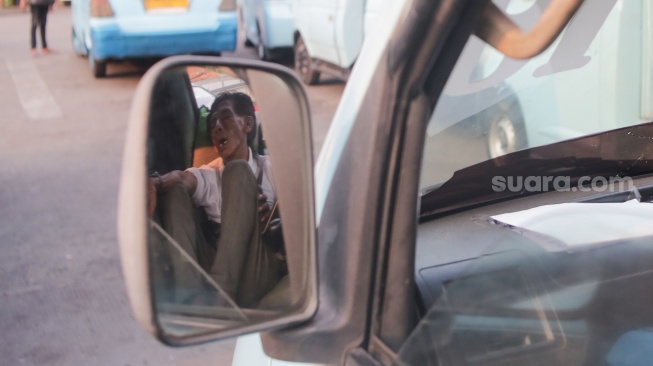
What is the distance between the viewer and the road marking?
35.1 feet

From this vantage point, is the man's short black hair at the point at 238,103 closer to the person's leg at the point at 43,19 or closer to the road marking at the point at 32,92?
the road marking at the point at 32,92

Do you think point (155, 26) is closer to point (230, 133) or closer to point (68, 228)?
point (68, 228)

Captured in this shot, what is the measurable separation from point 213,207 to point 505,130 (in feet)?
2.85

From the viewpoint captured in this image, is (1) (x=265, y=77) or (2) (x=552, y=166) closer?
(1) (x=265, y=77)

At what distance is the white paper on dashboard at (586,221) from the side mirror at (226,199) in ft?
1.79

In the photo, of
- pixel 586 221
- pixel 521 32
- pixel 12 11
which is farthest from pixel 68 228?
pixel 12 11

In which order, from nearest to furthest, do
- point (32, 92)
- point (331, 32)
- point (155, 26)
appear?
1. point (331, 32)
2. point (155, 26)
3. point (32, 92)

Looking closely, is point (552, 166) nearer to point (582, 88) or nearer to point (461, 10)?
point (582, 88)

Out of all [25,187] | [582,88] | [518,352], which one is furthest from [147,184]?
[25,187]

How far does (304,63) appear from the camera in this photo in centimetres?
1159

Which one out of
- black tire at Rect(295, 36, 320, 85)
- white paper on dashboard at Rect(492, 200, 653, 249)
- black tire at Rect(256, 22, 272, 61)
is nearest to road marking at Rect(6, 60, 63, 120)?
black tire at Rect(256, 22, 272, 61)

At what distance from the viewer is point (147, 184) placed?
3.69ft

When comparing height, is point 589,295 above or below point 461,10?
below

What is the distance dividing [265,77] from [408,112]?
0.78ft
